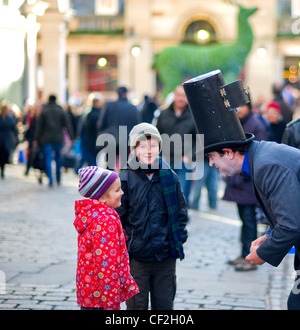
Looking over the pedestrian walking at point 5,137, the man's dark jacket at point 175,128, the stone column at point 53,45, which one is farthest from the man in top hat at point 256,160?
the stone column at point 53,45

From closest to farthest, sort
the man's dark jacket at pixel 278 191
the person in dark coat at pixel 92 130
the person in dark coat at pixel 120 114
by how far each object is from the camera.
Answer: the man's dark jacket at pixel 278 191 < the person in dark coat at pixel 120 114 < the person in dark coat at pixel 92 130

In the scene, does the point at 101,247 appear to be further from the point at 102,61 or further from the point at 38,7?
the point at 102,61

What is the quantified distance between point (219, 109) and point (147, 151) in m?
1.12

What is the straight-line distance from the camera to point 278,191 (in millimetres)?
3711

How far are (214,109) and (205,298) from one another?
2740 mm

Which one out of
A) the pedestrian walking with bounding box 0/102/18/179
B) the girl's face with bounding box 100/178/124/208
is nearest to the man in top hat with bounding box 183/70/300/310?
the girl's face with bounding box 100/178/124/208

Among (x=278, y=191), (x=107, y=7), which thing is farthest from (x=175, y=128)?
(x=107, y=7)

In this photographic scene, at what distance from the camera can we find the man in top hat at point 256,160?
3.71 m

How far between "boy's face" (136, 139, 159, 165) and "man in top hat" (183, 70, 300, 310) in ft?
3.17

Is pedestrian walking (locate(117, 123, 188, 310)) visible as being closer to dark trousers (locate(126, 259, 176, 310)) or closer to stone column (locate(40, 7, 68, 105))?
dark trousers (locate(126, 259, 176, 310))

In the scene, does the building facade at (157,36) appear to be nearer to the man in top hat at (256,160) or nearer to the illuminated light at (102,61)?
the illuminated light at (102,61)

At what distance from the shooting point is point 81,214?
4352mm

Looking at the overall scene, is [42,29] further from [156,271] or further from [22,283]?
[156,271]

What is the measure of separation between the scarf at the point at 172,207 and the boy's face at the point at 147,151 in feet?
0.17
